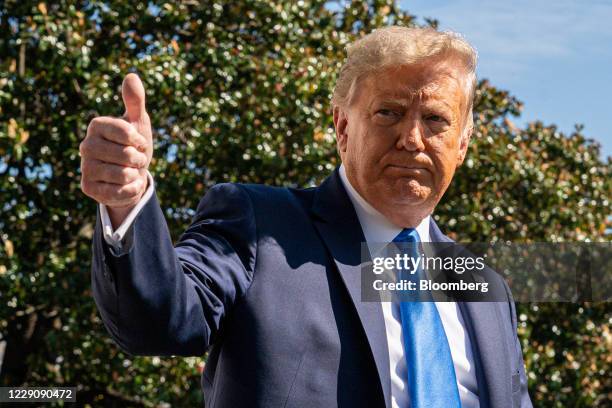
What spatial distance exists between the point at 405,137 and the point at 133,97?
1.15 metres

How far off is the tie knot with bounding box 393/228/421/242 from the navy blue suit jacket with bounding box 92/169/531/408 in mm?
171

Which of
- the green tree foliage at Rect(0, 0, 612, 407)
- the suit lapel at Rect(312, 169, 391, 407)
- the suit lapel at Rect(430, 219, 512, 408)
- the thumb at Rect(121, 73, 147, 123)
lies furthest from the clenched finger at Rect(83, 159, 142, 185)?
the green tree foliage at Rect(0, 0, 612, 407)

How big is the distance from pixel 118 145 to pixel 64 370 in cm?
585

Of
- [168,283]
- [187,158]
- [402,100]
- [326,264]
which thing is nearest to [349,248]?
[326,264]

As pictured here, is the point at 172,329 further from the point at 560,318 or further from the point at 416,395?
the point at 560,318

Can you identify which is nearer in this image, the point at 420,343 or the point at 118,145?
the point at 118,145

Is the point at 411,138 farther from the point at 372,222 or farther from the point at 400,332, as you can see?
the point at 400,332

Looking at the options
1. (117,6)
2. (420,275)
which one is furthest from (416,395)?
(117,6)

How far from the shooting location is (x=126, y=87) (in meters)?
1.59

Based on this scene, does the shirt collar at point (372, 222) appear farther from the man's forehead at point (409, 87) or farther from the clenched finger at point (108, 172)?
the clenched finger at point (108, 172)

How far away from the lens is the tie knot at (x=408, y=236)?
104 inches

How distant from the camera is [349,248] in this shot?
244 cm

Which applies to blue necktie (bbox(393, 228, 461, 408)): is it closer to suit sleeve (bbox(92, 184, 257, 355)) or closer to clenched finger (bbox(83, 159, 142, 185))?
suit sleeve (bbox(92, 184, 257, 355))

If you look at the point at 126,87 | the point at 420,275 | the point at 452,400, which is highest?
the point at 126,87
